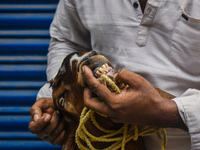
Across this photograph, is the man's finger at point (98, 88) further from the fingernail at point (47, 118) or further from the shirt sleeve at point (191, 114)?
the fingernail at point (47, 118)

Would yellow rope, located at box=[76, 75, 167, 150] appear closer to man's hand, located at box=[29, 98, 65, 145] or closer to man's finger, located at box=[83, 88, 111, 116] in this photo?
man's finger, located at box=[83, 88, 111, 116]

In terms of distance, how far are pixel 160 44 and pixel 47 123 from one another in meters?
0.72

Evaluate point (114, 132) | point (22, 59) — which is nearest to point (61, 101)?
point (114, 132)

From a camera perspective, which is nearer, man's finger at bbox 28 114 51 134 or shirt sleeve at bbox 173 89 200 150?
shirt sleeve at bbox 173 89 200 150

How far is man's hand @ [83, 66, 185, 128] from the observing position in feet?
2.96

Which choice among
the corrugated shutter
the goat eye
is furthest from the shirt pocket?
the corrugated shutter

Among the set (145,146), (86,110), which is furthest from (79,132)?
(145,146)

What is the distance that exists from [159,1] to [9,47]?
188 cm

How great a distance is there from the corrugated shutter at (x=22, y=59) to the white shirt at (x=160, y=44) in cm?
122

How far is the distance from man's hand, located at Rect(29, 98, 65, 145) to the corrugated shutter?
117 cm

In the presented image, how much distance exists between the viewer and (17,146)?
2.68 m

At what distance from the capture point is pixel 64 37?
1806 mm

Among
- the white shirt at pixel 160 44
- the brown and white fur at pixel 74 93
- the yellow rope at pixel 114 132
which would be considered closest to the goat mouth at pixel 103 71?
the brown and white fur at pixel 74 93

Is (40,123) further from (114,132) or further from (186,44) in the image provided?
(186,44)
